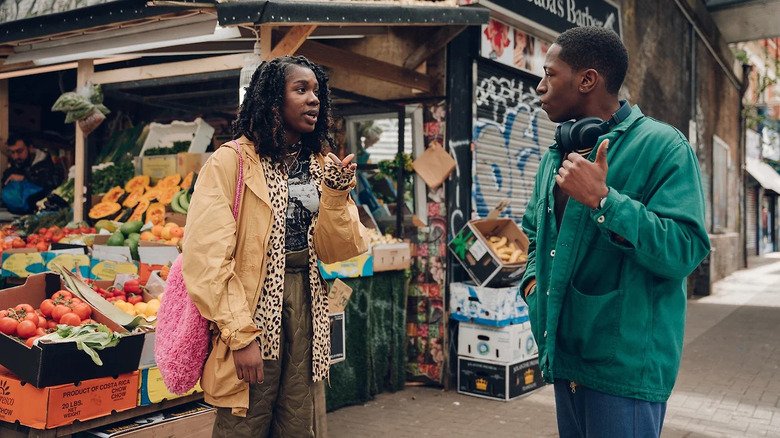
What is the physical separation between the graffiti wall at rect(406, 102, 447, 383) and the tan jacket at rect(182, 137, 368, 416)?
409 cm

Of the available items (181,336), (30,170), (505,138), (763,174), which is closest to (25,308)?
(181,336)

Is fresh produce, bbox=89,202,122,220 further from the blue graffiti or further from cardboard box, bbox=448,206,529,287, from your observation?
the blue graffiti

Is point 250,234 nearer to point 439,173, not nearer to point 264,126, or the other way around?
point 264,126

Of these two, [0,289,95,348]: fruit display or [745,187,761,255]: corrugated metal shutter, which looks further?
[745,187,761,255]: corrugated metal shutter

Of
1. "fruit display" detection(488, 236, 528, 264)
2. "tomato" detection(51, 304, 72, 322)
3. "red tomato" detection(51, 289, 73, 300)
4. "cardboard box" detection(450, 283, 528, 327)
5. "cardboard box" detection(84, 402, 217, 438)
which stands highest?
"fruit display" detection(488, 236, 528, 264)

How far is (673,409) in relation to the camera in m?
6.06

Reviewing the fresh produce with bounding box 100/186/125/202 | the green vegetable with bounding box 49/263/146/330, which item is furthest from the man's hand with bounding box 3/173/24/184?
the green vegetable with bounding box 49/263/146/330

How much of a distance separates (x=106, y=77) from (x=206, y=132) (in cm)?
108

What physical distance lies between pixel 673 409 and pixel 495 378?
1.62 meters

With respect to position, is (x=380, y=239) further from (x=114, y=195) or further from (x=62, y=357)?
(x=62, y=357)

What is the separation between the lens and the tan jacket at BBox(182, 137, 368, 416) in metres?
2.46

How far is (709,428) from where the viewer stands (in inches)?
217

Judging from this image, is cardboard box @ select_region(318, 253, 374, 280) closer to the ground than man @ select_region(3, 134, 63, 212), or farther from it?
closer to the ground

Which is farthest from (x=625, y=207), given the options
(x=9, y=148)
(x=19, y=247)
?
(x=9, y=148)
